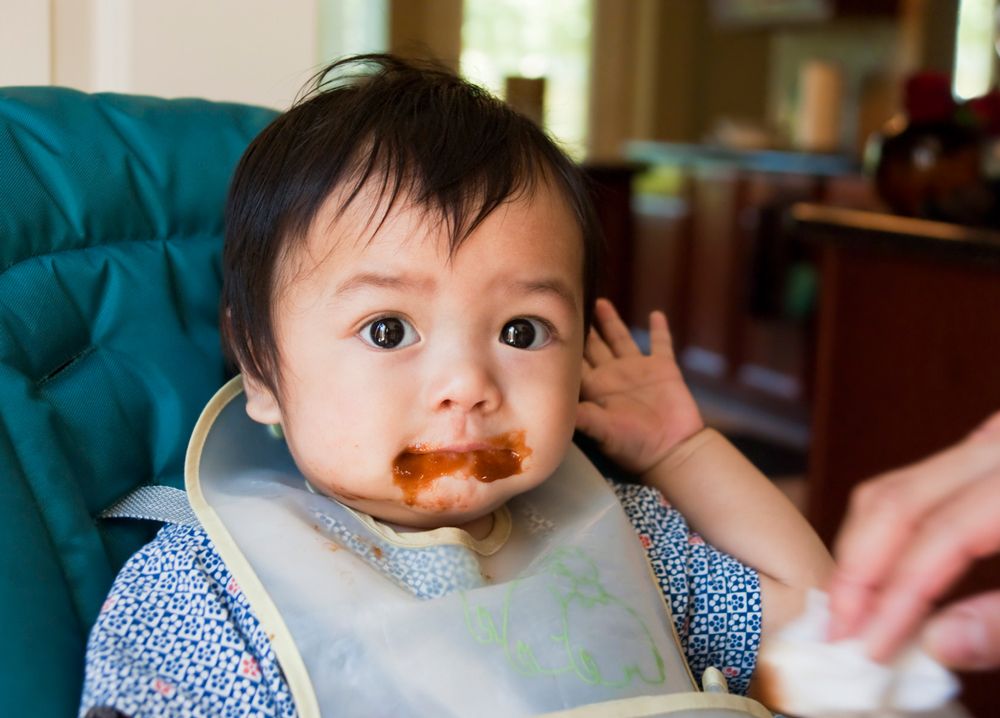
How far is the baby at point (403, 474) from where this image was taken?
2.83 ft

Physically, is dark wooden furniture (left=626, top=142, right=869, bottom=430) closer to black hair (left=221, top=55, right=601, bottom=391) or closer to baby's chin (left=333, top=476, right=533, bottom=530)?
black hair (left=221, top=55, right=601, bottom=391)

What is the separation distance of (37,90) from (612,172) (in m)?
3.87

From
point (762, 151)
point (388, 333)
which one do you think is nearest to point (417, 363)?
point (388, 333)

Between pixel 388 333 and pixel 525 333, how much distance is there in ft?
0.40

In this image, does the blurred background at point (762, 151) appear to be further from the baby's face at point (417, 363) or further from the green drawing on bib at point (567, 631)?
the green drawing on bib at point (567, 631)

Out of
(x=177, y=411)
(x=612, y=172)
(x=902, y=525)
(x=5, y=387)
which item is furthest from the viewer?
(x=612, y=172)

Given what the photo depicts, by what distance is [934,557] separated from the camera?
0.68 metres

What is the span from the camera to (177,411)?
1043 millimetres

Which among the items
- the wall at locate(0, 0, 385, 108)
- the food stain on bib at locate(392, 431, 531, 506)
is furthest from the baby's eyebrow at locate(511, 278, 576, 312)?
the wall at locate(0, 0, 385, 108)

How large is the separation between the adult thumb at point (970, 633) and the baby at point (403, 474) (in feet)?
0.76

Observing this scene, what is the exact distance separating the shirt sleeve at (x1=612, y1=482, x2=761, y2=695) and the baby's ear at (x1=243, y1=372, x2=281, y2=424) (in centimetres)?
37

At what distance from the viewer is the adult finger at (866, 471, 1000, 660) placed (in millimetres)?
676

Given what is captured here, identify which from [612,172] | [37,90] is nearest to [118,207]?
[37,90]

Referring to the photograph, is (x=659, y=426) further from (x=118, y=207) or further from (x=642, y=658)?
(x=118, y=207)
